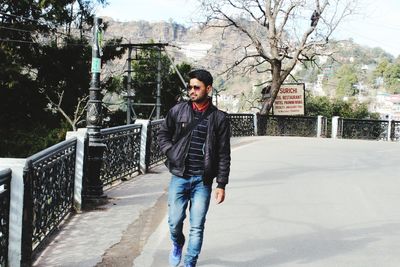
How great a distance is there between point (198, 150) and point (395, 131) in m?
26.1

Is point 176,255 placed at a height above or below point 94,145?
below

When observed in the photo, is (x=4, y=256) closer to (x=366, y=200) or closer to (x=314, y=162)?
(x=366, y=200)

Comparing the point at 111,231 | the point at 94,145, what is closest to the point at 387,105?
the point at 94,145

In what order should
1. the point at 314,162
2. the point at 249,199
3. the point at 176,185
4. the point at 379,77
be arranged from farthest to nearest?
the point at 379,77 → the point at 314,162 → the point at 249,199 → the point at 176,185

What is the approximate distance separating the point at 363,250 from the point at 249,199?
309 centimetres

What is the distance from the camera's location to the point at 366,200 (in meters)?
9.02

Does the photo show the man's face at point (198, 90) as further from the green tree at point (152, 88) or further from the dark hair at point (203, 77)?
the green tree at point (152, 88)

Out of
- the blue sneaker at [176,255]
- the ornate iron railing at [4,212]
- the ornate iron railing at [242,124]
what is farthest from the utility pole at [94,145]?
the ornate iron railing at [242,124]

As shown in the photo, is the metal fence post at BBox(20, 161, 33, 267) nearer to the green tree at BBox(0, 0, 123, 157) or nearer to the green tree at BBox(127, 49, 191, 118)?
the green tree at BBox(0, 0, 123, 157)

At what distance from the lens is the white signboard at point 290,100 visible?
32438 millimetres

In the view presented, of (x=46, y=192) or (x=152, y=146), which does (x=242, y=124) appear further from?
(x=46, y=192)

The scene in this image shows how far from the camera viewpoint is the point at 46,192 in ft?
18.8

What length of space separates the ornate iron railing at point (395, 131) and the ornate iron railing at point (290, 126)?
13.0 feet

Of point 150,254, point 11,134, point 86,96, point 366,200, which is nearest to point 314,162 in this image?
point 366,200
